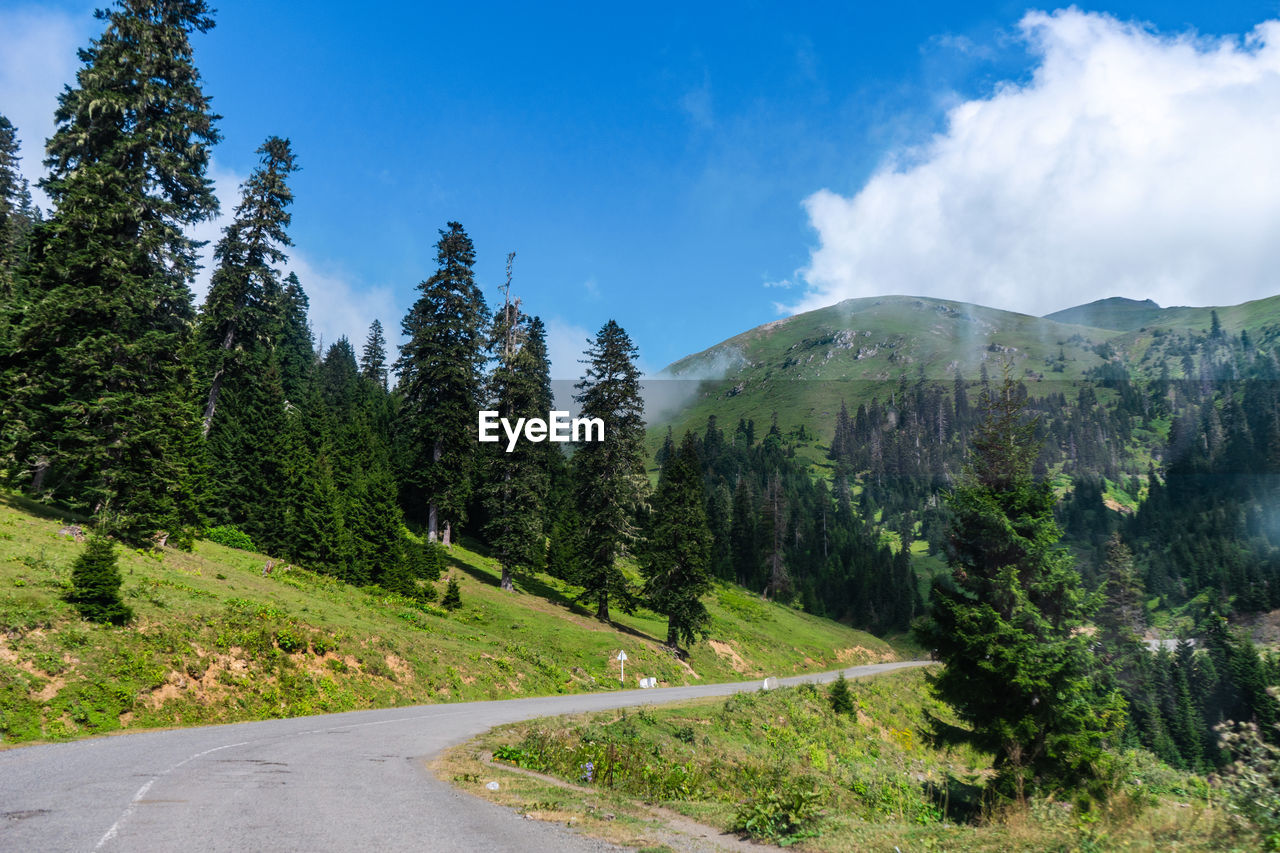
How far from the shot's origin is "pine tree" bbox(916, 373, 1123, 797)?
1848 cm

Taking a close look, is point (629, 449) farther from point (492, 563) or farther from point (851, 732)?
point (851, 732)

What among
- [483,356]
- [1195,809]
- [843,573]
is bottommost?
[843,573]

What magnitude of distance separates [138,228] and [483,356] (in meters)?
20.9

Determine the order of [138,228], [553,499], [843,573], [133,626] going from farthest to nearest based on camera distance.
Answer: [843,573] < [553,499] < [138,228] < [133,626]

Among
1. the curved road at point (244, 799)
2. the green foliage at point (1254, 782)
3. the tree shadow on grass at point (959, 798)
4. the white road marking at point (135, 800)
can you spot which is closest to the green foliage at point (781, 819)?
the curved road at point (244, 799)

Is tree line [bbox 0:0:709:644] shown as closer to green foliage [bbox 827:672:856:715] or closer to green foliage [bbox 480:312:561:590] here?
green foliage [bbox 480:312:561:590]

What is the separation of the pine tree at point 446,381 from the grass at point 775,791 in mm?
23340

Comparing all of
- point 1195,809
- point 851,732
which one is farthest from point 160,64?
point 851,732

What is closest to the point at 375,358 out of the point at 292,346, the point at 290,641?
the point at 292,346

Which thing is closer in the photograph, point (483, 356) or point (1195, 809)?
point (1195, 809)

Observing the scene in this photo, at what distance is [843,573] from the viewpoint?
11881 cm

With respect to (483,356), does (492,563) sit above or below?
below

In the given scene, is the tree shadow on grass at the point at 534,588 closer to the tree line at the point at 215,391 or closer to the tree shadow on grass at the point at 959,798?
the tree line at the point at 215,391

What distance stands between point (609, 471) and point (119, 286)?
86.9 feet
